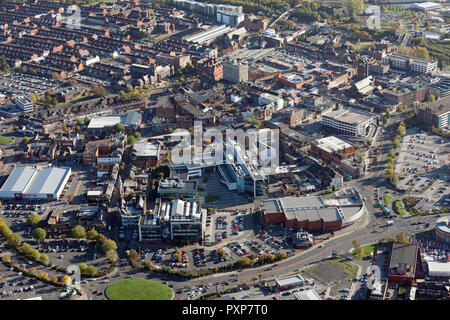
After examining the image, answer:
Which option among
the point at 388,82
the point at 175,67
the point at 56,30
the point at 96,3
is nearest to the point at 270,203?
the point at 388,82

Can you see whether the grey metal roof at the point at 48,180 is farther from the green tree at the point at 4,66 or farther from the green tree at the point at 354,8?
the green tree at the point at 354,8

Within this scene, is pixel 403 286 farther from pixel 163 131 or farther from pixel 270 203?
pixel 163 131

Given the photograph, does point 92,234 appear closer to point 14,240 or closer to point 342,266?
point 14,240

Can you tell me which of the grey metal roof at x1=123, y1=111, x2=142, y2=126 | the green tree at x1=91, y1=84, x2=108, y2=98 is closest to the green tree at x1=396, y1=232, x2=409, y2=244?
the grey metal roof at x1=123, y1=111, x2=142, y2=126

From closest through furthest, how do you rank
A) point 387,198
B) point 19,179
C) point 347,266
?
point 347,266 < point 387,198 < point 19,179

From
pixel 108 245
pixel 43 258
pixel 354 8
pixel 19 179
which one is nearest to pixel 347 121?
pixel 108 245

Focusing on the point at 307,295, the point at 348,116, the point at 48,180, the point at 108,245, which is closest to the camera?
the point at 307,295

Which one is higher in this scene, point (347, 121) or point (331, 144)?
point (347, 121)

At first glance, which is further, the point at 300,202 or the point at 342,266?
the point at 300,202
